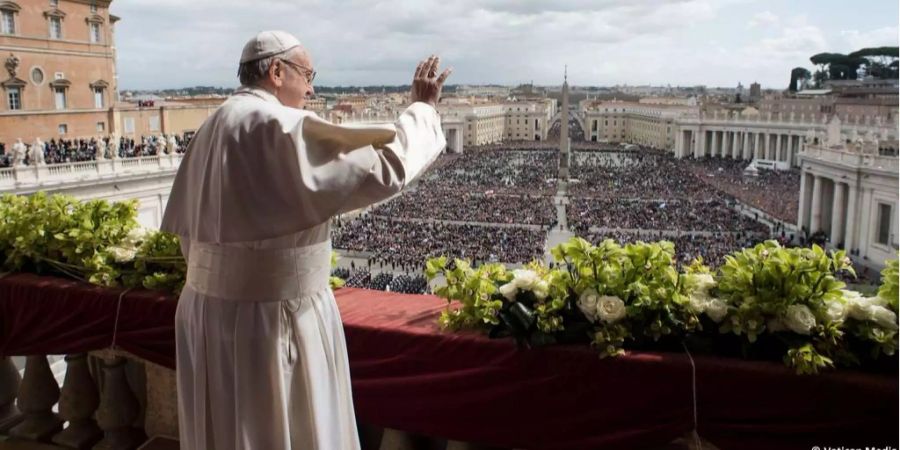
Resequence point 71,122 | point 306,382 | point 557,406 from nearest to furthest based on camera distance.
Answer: point 306,382, point 557,406, point 71,122

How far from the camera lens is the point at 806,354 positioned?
2326 mm

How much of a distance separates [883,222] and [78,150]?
3040 centimetres

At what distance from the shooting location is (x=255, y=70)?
7.97 ft

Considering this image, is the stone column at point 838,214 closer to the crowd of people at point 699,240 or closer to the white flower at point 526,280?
the crowd of people at point 699,240

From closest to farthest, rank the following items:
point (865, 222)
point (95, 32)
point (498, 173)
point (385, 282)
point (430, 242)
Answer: point (385, 282), point (95, 32), point (430, 242), point (865, 222), point (498, 173)

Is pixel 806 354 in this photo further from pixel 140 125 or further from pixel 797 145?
pixel 797 145

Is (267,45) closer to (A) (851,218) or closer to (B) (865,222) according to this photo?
(B) (865,222)

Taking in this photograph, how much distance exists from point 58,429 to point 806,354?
11.1 ft

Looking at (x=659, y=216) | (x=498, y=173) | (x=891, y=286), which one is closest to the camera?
(x=891, y=286)

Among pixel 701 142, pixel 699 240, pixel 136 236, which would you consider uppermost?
pixel 136 236

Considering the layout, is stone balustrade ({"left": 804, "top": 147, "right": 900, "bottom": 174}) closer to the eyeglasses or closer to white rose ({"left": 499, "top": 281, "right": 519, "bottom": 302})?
white rose ({"left": 499, "top": 281, "right": 519, "bottom": 302})

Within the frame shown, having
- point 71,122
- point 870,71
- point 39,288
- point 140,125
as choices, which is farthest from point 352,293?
point 870,71

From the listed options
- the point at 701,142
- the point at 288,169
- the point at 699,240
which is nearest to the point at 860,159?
the point at 699,240

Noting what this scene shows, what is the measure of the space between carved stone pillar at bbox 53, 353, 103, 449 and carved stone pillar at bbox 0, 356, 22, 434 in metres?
0.37
